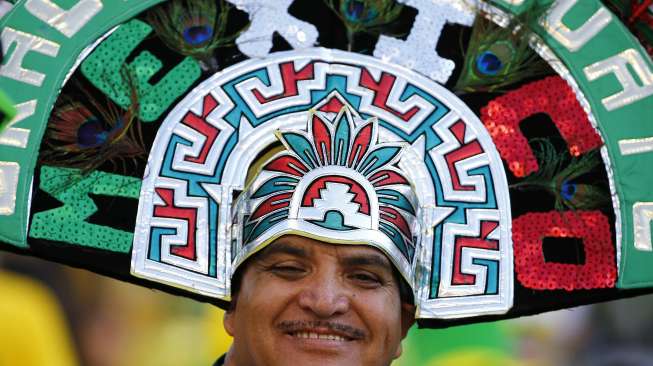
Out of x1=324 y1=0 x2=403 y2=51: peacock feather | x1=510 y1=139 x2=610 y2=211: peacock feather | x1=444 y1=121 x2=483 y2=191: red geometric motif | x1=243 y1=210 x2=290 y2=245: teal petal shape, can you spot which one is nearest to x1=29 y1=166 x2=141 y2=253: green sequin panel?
x1=243 y1=210 x2=290 y2=245: teal petal shape

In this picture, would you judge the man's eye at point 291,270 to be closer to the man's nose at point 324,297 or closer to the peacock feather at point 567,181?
the man's nose at point 324,297

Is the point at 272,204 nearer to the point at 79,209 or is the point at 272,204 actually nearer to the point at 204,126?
the point at 204,126

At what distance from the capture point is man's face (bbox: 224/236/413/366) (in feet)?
14.2

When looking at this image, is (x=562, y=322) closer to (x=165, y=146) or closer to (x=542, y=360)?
(x=542, y=360)

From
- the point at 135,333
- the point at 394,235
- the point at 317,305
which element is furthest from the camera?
the point at 135,333

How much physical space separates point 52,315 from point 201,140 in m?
1.30

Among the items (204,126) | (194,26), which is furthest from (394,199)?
(194,26)

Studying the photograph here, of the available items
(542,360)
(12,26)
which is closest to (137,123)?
(12,26)

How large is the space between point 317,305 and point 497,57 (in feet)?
2.99

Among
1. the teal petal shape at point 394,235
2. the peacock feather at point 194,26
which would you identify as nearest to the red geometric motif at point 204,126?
the peacock feather at point 194,26

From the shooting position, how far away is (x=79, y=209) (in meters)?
4.47

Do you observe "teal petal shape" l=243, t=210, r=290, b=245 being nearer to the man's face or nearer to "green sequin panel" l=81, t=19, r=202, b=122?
the man's face

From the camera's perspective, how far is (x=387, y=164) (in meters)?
4.46

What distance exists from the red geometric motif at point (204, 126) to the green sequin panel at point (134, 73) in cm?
7
